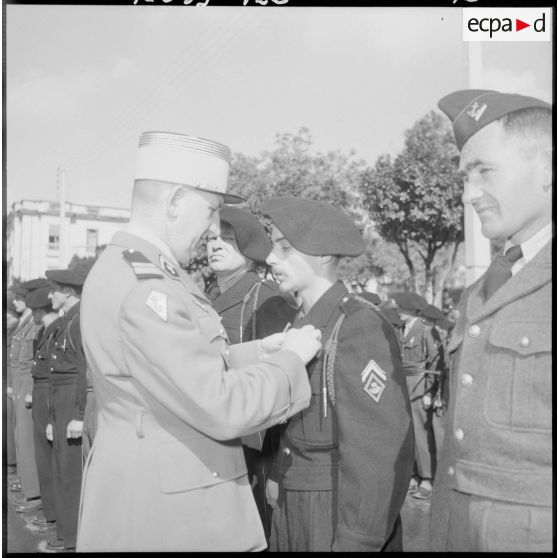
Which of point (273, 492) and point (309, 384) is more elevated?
point (309, 384)

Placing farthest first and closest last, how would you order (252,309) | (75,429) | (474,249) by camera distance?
(474,249) → (75,429) → (252,309)

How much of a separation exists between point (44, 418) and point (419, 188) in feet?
35.2

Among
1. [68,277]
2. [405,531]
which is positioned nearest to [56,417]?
[68,277]

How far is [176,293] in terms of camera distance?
2.26 m

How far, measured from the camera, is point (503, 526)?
1.94 m

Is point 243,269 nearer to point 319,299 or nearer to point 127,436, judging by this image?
point 319,299

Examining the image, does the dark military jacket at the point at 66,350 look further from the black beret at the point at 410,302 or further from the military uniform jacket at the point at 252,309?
the black beret at the point at 410,302

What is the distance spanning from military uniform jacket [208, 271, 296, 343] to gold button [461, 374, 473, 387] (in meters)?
1.95

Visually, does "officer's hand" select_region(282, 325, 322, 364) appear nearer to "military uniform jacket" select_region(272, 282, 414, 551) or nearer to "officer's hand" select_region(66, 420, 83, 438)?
"military uniform jacket" select_region(272, 282, 414, 551)

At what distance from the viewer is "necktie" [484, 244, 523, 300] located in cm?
222

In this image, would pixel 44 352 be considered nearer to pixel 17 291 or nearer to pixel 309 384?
pixel 17 291

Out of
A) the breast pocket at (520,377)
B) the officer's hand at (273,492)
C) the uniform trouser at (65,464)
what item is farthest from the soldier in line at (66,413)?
the breast pocket at (520,377)

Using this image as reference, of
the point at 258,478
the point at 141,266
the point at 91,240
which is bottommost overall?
the point at 258,478

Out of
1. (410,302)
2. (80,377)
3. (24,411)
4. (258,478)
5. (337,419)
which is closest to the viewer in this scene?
(337,419)
